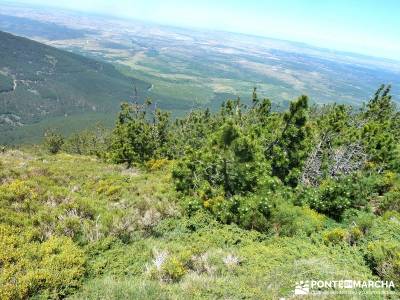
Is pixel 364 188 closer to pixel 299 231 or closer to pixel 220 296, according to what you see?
pixel 299 231

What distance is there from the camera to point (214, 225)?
15.1 meters

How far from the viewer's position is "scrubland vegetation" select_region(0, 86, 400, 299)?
9219mm

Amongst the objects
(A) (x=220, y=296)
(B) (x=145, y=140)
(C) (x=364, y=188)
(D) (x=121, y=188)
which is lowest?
(B) (x=145, y=140)

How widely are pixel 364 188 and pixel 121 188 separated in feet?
49.3

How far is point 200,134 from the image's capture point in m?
43.4

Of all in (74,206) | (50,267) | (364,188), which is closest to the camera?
(50,267)

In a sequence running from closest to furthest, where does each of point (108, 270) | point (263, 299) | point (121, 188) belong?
point (263, 299) < point (108, 270) < point (121, 188)

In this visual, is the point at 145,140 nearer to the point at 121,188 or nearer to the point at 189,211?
the point at 121,188

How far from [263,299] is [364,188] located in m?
16.3

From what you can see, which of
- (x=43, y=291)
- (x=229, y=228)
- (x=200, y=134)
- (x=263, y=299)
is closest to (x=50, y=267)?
(x=43, y=291)

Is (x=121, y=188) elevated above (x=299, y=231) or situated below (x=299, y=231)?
below

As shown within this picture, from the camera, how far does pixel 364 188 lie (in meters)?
22.0

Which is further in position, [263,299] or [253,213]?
[253,213]

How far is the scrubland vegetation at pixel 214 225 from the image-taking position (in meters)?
9.22
